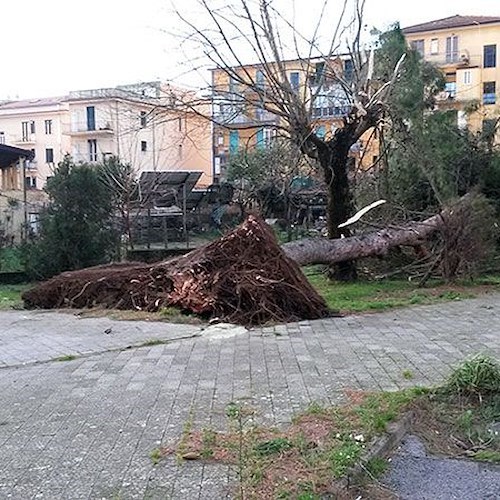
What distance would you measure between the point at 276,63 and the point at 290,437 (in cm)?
842

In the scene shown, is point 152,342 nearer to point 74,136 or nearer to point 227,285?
point 227,285

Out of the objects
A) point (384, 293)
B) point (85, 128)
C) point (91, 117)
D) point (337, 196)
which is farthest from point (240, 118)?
point (85, 128)

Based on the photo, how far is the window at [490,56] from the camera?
130ft

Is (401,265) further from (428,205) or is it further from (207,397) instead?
(207,397)

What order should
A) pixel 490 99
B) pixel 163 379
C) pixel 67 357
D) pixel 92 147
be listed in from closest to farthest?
pixel 163 379 → pixel 67 357 → pixel 490 99 → pixel 92 147

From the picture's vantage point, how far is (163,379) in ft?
16.2

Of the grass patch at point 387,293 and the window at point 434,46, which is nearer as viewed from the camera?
the grass patch at point 387,293

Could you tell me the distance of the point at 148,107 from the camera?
12258 mm

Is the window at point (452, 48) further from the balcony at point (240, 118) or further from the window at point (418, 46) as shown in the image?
the balcony at point (240, 118)

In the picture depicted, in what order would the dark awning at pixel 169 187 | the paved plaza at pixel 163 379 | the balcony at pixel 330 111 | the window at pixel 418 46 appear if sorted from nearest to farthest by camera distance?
the paved plaza at pixel 163 379
the balcony at pixel 330 111
the window at pixel 418 46
the dark awning at pixel 169 187

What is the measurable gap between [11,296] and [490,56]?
3636cm

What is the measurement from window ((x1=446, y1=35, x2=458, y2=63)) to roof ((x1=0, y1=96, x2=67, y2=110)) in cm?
2840

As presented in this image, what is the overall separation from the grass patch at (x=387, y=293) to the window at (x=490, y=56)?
104 ft

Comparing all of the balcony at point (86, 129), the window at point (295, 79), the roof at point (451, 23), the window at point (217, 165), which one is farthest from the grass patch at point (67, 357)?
the balcony at point (86, 129)
